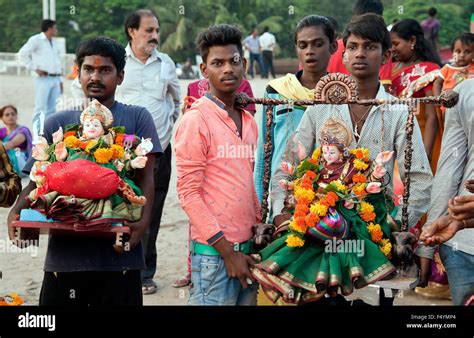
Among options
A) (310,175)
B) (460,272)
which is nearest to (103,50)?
(310,175)

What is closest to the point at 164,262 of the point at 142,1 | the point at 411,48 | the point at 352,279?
the point at 411,48

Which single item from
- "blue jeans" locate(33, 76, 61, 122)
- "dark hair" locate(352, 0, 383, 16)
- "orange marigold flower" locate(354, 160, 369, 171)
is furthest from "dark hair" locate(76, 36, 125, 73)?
"blue jeans" locate(33, 76, 61, 122)

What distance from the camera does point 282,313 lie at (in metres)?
3.56

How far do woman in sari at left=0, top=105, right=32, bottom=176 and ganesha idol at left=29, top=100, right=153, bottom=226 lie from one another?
704 cm

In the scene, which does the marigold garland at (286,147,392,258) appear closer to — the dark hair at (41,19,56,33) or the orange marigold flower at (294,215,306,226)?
the orange marigold flower at (294,215,306,226)

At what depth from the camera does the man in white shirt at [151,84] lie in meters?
6.07

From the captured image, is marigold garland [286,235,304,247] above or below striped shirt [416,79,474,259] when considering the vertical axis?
below

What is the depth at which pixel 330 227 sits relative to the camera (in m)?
3.38

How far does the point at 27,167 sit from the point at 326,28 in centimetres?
200

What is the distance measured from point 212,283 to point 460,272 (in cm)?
116

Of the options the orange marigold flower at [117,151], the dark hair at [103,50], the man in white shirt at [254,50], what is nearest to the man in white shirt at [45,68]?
the dark hair at [103,50]

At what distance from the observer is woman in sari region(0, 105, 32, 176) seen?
1042cm

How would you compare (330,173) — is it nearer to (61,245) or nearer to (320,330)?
(320,330)
